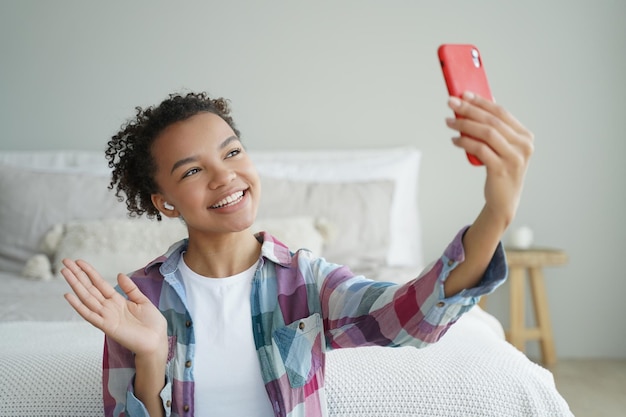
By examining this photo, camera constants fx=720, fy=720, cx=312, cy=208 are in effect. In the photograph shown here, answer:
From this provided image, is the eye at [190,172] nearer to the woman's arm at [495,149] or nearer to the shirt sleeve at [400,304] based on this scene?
the shirt sleeve at [400,304]

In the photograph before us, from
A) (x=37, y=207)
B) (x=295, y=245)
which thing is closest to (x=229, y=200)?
(x=295, y=245)

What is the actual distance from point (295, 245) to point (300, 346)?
4.30ft

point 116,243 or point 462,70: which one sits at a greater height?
point 462,70

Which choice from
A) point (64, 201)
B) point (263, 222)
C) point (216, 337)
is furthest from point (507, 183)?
point (64, 201)

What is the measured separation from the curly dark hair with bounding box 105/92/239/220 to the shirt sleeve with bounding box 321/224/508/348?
0.41m

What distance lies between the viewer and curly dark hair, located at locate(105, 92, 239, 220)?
4.38 feet

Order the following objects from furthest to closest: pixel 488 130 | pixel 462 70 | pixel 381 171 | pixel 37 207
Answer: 1. pixel 381 171
2. pixel 37 207
3. pixel 462 70
4. pixel 488 130

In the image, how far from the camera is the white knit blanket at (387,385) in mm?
1334

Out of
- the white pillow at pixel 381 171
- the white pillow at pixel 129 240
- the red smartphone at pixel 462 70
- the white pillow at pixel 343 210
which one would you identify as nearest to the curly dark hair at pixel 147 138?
the red smartphone at pixel 462 70

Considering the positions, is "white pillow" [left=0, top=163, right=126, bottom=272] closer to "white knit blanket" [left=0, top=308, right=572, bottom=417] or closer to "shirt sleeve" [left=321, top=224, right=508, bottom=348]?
"white knit blanket" [left=0, top=308, right=572, bottom=417]

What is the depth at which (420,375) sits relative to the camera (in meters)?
1.38

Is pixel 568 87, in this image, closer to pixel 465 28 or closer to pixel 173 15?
pixel 465 28

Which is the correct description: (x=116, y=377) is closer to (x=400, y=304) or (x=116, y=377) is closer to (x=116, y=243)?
(x=400, y=304)

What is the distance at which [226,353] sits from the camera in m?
1.20
